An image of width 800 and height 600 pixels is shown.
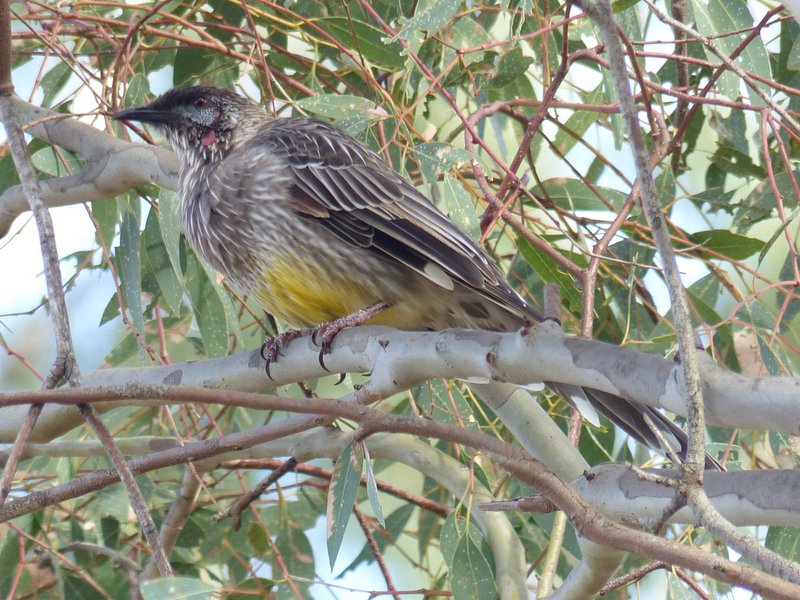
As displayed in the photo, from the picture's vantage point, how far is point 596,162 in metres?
3.81

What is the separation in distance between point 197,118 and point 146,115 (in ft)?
0.51

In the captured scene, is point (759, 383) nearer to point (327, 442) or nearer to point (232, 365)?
point (232, 365)

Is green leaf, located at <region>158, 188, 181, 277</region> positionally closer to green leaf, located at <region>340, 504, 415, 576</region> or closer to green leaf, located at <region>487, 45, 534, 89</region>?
green leaf, located at <region>487, 45, 534, 89</region>

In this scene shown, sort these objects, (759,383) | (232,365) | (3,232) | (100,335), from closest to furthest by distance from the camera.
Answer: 1. (759,383)
2. (232,365)
3. (3,232)
4. (100,335)

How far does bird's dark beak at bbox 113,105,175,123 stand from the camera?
312 cm

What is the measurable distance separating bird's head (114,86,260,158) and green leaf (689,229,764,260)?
1.43m

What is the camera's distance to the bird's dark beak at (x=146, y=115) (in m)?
3.12

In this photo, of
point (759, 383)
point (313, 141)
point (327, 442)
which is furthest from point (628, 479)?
point (313, 141)

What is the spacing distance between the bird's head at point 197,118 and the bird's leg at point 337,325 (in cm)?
78

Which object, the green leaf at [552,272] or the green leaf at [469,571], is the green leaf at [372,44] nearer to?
the green leaf at [552,272]

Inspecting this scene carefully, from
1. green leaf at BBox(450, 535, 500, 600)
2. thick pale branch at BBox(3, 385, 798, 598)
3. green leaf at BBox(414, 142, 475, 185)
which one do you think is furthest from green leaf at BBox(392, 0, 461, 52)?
green leaf at BBox(450, 535, 500, 600)

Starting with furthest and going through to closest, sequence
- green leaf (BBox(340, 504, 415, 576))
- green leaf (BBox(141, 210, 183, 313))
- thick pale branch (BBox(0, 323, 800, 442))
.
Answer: green leaf (BBox(340, 504, 415, 576)), green leaf (BBox(141, 210, 183, 313)), thick pale branch (BBox(0, 323, 800, 442))

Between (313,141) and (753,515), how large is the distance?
1885 millimetres

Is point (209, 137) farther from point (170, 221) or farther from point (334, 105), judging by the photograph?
point (334, 105)
